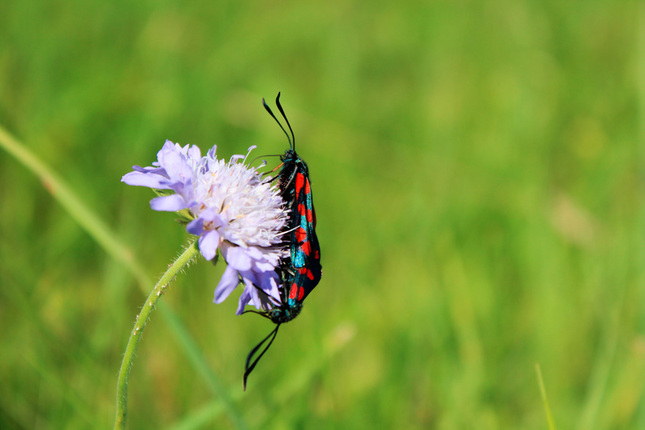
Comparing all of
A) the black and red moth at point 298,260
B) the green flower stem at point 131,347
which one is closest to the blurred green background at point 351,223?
the black and red moth at point 298,260

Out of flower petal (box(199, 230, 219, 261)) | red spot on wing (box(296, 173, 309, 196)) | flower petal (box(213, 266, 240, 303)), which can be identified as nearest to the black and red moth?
red spot on wing (box(296, 173, 309, 196))

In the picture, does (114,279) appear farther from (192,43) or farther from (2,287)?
(192,43)

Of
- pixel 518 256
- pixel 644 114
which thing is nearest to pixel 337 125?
pixel 518 256

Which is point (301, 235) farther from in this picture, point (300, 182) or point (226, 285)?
point (226, 285)

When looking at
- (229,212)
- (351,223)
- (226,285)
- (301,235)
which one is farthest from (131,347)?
(351,223)

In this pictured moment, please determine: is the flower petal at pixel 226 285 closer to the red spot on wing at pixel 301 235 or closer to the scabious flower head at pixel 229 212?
the scabious flower head at pixel 229 212

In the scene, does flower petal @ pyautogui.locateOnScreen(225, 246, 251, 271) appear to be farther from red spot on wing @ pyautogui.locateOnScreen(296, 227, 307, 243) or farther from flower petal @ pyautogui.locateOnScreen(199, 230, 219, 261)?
red spot on wing @ pyautogui.locateOnScreen(296, 227, 307, 243)
